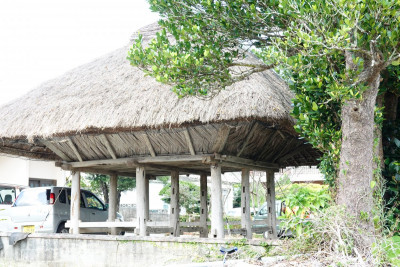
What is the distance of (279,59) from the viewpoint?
5.73 meters

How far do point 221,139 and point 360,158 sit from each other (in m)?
4.11

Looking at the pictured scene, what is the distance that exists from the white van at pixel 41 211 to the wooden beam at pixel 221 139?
480 centimetres

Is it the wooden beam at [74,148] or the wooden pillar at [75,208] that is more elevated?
the wooden beam at [74,148]

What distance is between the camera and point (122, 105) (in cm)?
985

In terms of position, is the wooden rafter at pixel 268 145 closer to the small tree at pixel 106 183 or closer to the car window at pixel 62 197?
the car window at pixel 62 197

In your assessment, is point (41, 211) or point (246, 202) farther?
point (41, 211)

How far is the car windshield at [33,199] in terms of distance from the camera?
12.6 m

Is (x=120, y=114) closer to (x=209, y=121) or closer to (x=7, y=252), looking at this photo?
(x=209, y=121)

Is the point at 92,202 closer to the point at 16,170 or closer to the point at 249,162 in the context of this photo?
the point at 249,162

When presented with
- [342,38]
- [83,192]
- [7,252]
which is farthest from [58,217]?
[342,38]

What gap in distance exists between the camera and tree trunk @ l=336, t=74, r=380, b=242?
5723mm

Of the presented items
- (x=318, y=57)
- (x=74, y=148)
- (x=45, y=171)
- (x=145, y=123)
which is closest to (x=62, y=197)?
(x=74, y=148)

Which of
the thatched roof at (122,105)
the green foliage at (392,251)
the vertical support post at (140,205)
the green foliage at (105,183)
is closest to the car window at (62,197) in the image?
the thatched roof at (122,105)

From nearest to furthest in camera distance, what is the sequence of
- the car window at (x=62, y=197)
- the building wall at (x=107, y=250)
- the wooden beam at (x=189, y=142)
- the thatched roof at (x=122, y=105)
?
1. the building wall at (x=107, y=250)
2. the thatched roof at (x=122, y=105)
3. the wooden beam at (x=189, y=142)
4. the car window at (x=62, y=197)
